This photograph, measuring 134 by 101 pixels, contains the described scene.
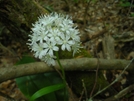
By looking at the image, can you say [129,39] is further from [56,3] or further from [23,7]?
[56,3]

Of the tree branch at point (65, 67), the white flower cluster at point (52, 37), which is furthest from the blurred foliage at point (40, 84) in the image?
the white flower cluster at point (52, 37)

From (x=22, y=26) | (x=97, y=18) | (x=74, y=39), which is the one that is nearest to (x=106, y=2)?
(x=97, y=18)

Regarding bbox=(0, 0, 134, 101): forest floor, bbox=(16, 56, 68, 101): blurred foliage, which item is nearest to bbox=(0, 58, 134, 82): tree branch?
bbox=(16, 56, 68, 101): blurred foliage

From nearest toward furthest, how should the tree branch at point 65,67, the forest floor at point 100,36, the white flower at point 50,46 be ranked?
the white flower at point 50,46 < the tree branch at point 65,67 < the forest floor at point 100,36

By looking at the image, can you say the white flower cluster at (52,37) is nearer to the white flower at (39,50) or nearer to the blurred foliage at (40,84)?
the white flower at (39,50)

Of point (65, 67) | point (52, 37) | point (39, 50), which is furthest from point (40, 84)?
point (52, 37)
